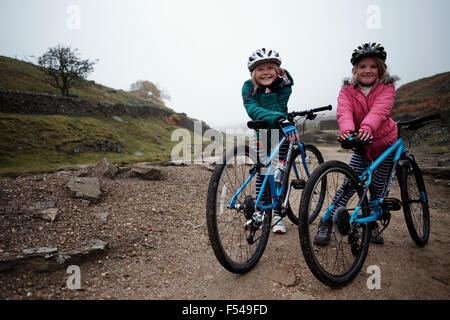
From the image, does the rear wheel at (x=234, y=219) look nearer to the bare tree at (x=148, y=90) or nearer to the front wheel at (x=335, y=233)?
the front wheel at (x=335, y=233)

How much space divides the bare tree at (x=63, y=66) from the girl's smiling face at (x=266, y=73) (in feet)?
89.8

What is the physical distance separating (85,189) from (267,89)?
380cm

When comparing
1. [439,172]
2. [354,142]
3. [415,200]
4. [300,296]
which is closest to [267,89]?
[354,142]

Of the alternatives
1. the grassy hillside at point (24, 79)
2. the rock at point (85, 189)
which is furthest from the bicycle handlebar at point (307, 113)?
the grassy hillside at point (24, 79)

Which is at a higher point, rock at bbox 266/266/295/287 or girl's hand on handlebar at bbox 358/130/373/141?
girl's hand on handlebar at bbox 358/130/373/141

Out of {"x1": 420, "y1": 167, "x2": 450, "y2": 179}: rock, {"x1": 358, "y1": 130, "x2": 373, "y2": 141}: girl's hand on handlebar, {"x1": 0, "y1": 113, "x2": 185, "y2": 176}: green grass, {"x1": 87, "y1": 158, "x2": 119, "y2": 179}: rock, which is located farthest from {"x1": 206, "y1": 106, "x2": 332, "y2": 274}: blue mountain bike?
{"x1": 0, "y1": 113, "x2": 185, "y2": 176}: green grass

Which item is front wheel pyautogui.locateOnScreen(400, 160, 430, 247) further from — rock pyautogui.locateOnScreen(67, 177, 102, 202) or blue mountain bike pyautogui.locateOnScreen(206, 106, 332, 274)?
rock pyautogui.locateOnScreen(67, 177, 102, 202)

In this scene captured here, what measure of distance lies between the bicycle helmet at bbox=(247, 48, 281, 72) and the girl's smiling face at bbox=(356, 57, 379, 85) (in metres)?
1.07

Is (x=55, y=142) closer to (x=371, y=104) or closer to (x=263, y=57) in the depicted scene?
(x=263, y=57)

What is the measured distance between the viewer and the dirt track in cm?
215

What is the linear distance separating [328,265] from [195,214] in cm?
263

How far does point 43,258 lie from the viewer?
238 centimetres

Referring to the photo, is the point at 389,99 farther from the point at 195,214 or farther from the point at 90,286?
the point at 90,286
